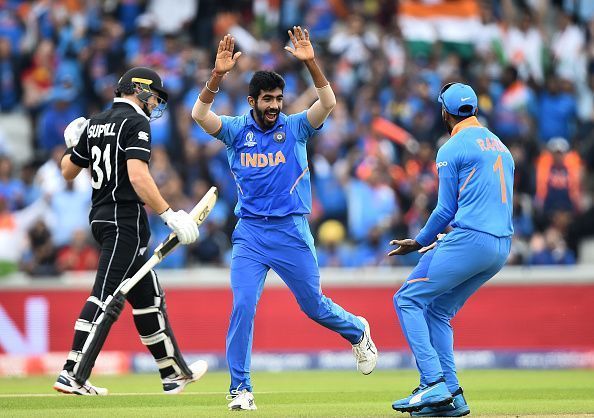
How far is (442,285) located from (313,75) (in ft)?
6.70

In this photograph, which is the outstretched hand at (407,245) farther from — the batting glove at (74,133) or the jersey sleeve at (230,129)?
the batting glove at (74,133)

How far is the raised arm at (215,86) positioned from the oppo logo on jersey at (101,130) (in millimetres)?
832

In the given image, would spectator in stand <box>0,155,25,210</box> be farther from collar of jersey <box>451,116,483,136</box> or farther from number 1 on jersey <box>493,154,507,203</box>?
number 1 on jersey <box>493,154,507,203</box>

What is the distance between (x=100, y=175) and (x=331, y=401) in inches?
110

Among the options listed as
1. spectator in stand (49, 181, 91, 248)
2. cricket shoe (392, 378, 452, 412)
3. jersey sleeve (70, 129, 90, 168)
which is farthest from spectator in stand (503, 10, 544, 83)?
cricket shoe (392, 378, 452, 412)

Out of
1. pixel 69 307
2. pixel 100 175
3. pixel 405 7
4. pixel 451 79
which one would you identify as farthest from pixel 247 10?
pixel 100 175

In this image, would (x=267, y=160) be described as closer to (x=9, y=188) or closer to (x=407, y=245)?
(x=407, y=245)

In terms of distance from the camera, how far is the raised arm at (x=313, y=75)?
31.8ft

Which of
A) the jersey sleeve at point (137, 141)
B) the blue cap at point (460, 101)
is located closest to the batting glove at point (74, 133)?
the jersey sleeve at point (137, 141)

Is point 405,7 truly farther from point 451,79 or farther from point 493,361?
point 493,361

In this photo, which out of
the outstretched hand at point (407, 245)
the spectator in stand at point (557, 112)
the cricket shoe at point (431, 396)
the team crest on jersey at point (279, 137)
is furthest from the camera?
the spectator in stand at point (557, 112)

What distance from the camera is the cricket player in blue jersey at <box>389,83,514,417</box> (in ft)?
29.2

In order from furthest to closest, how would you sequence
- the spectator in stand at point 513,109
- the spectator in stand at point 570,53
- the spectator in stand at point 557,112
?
the spectator in stand at point 570,53
the spectator in stand at point 557,112
the spectator in stand at point 513,109

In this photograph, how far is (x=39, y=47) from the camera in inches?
826
